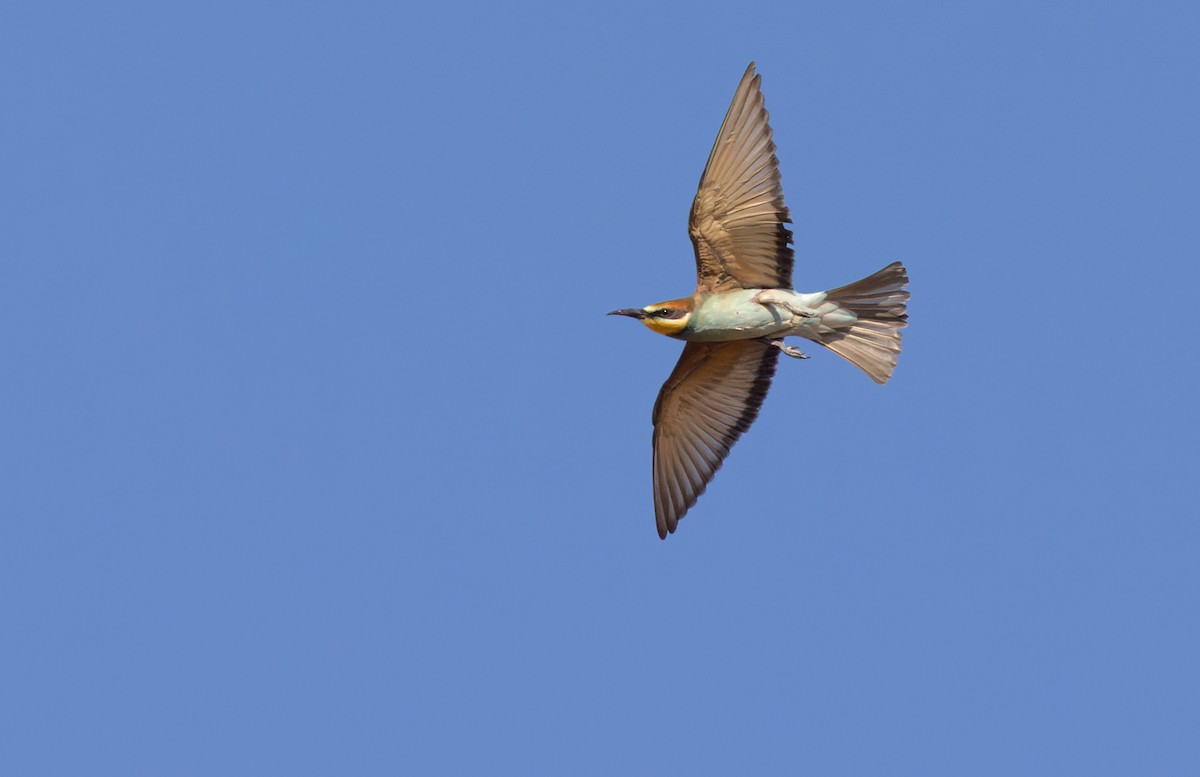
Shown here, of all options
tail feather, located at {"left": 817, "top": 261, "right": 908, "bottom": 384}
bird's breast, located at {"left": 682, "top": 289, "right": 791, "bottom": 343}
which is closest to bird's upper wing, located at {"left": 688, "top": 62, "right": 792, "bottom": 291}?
bird's breast, located at {"left": 682, "top": 289, "right": 791, "bottom": 343}

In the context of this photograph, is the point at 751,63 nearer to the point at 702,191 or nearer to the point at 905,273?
the point at 702,191

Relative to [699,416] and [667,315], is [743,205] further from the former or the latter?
[699,416]

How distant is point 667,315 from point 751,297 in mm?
509

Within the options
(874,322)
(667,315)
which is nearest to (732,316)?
(667,315)

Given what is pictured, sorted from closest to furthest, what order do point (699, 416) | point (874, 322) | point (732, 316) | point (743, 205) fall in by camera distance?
point (743, 205), point (732, 316), point (874, 322), point (699, 416)

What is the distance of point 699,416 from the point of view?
1054 cm

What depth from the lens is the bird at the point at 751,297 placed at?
9.44m

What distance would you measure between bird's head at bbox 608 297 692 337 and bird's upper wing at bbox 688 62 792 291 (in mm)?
239

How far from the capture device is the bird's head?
9.70m

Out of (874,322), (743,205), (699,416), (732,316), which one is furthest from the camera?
(699,416)

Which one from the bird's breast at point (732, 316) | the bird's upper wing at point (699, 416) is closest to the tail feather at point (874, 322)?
the bird's breast at point (732, 316)

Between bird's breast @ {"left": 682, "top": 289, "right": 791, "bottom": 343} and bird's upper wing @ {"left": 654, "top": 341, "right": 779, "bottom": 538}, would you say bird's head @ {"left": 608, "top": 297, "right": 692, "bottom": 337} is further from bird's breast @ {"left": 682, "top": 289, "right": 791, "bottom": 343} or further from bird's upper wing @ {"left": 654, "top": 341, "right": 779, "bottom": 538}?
bird's upper wing @ {"left": 654, "top": 341, "right": 779, "bottom": 538}

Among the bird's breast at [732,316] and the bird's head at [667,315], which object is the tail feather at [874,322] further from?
the bird's head at [667,315]

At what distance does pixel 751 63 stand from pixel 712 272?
1.23 meters
